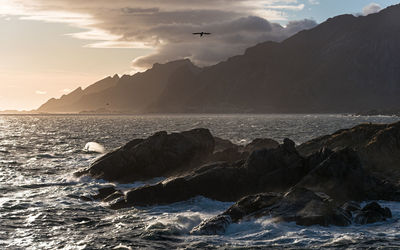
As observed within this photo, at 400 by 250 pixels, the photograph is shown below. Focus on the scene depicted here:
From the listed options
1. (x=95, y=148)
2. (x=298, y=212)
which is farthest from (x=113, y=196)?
(x=95, y=148)

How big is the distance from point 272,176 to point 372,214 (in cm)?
763

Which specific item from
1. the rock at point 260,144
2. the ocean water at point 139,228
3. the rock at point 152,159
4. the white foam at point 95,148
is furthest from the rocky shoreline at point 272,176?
the white foam at point 95,148

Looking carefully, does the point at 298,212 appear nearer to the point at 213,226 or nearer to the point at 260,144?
the point at 213,226

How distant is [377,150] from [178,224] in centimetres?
1920

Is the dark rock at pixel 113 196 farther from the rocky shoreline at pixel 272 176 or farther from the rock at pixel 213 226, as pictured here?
the rock at pixel 213 226

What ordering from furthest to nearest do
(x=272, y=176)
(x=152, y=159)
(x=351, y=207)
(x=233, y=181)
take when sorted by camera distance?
(x=152, y=159)
(x=233, y=181)
(x=272, y=176)
(x=351, y=207)

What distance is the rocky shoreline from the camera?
22672 millimetres

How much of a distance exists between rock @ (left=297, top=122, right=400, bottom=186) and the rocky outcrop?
7.06 m

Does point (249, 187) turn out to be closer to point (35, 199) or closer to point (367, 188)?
point (367, 188)

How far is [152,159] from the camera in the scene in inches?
1508

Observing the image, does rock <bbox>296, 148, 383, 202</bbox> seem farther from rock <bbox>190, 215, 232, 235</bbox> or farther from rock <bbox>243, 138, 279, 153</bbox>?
rock <bbox>243, 138, 279, 153</bbox>

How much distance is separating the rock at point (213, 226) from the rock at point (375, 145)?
1305cm

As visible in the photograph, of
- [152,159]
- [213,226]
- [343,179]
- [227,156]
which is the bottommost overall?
[213,226]

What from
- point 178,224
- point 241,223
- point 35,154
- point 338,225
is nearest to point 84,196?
point 178,224
